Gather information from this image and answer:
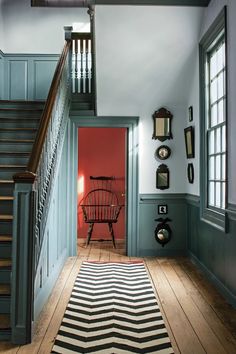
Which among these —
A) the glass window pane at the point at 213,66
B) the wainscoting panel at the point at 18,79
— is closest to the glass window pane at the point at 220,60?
the glass window pane at the point at 213,66

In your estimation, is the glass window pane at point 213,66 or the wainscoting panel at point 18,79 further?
the wainscoting panel at point 18,79

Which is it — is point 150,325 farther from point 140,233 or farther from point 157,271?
point 140,233

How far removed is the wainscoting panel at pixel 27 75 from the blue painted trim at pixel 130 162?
1451 millimetres

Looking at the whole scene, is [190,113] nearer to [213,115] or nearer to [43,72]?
[213,115]

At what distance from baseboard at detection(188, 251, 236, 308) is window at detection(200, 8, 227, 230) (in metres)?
0.58

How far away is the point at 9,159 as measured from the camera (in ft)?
13.9

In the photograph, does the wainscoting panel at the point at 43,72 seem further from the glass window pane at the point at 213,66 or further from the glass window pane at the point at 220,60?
the glass window pane at the point at 220,60

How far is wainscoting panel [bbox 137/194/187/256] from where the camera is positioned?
221 inches

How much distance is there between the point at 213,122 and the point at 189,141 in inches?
32.2

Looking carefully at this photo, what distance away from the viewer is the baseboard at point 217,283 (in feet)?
11.3

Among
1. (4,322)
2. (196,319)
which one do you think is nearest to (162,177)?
(196,319)

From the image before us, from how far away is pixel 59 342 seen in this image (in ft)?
8.81

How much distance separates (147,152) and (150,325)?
3086 mm

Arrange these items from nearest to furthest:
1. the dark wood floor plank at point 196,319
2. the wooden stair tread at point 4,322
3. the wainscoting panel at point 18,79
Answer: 1. the dark wood floor plank at point 196,319
2. the wooden stair tread at point 4,322
3. the wainscoting panel at point 18,79
